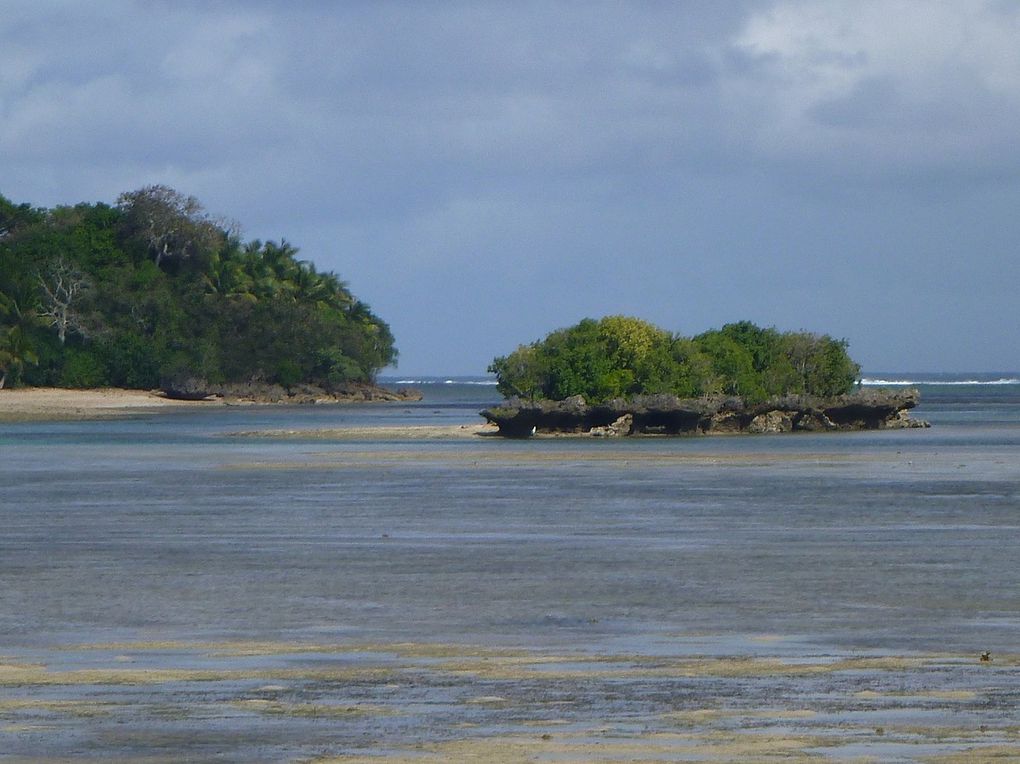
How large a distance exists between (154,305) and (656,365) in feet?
248

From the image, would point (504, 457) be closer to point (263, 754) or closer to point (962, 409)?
point (263, 754)

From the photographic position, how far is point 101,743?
1186cm

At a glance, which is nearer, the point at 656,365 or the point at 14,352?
the point at 656,365

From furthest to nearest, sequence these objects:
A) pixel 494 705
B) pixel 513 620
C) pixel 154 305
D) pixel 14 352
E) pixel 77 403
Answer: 1. pixel 154 305
2. pixel 14 352
3. pixel 77 403
4. pixel 513 620
5. pixel 494 705

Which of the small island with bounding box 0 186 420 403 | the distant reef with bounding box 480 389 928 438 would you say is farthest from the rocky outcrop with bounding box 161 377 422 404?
the distant reef with bounding box 480 389 928 438

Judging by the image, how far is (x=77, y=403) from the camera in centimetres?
12812

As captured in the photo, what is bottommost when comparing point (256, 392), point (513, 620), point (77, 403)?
point (513, 620)

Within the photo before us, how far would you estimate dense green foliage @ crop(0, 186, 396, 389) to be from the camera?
138m

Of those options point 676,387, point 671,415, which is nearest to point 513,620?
point 671,415

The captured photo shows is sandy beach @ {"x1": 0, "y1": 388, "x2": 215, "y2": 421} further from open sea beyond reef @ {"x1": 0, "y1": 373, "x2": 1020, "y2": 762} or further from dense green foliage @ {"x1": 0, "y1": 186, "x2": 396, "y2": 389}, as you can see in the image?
open sea beyond reef @ {"x1": 0, "y1": 373, "x2": 1020, "y2": 762}

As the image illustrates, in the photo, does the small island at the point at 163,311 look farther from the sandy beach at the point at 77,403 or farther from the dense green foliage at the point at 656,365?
the dense green foliage at the point at 656,365

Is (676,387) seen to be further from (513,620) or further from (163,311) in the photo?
(163,311)

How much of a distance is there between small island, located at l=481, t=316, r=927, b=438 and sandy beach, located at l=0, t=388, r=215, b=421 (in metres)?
40.2

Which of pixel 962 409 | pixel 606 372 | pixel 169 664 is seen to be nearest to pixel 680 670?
pixel 169 664
